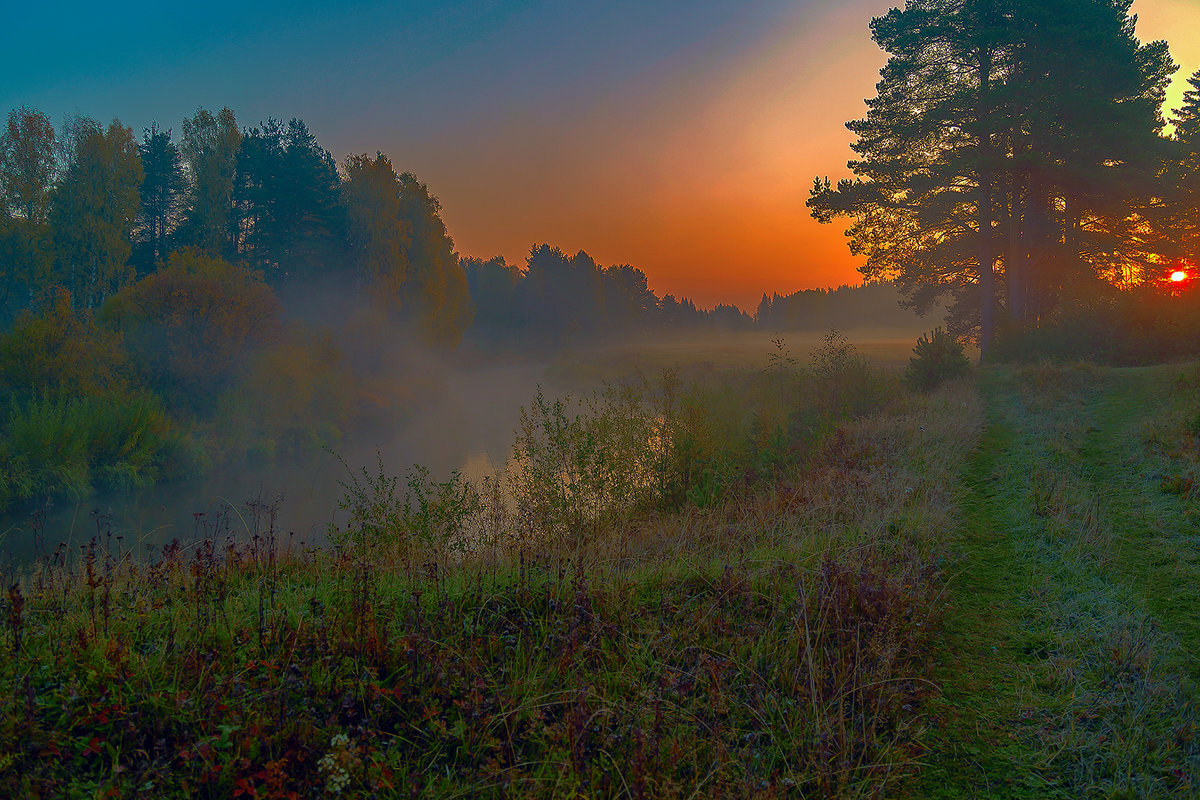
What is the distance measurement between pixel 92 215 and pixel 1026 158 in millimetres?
39532

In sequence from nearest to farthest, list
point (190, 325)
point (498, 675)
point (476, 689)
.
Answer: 1. point (476, 689)
2. point (498, 675)
3. point (190, 325)

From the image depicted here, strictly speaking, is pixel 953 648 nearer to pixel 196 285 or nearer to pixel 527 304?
pixel 196 285

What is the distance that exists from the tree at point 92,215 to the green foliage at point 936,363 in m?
35.0

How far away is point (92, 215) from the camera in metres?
27.6

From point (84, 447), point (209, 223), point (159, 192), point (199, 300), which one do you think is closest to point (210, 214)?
point (209, 223)

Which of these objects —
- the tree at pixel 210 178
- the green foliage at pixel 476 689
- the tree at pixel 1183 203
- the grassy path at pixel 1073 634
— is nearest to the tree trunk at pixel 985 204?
the tree at pixel 1183 203

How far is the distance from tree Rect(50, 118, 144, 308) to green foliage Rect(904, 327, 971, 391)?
35.0 metres

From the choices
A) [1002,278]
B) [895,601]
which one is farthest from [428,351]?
[895,601]

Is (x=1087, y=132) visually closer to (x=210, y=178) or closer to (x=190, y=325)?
(x=190, y=325)

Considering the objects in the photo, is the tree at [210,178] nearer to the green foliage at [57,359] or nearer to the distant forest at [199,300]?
the distant forest at [199,300]

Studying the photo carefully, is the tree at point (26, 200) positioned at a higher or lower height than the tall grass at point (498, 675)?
higher

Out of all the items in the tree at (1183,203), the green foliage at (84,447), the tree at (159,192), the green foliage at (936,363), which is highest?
the tree at (159,192)

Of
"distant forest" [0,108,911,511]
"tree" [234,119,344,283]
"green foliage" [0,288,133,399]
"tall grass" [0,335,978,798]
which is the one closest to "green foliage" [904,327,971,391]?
"tall grass" [0,335,978,798]

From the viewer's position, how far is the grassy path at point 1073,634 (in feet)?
9.18
